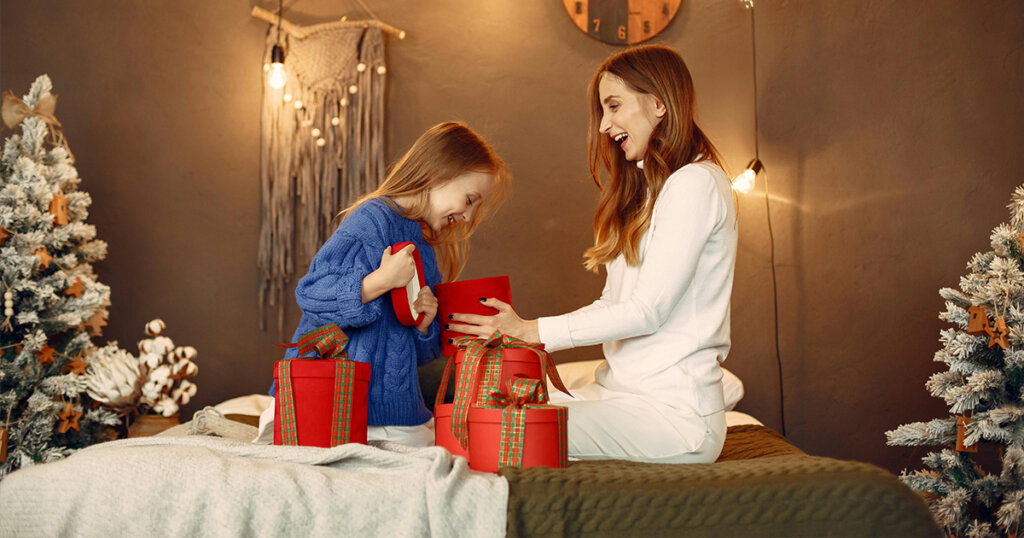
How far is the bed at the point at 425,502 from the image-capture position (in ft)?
3.34

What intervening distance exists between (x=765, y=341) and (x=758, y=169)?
0.69 metres

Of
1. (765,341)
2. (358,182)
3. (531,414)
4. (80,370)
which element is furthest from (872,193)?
(80,370)

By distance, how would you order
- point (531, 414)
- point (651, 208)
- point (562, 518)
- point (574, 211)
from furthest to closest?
1. point (574, 211)
2. point (651, 208)
3. point (531, 414)
4. point (562, 518)

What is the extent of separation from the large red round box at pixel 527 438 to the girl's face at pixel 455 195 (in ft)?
2.32

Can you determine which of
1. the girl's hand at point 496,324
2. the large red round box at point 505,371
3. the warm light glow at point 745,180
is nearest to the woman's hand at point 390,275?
the girl's hand at point 496,324

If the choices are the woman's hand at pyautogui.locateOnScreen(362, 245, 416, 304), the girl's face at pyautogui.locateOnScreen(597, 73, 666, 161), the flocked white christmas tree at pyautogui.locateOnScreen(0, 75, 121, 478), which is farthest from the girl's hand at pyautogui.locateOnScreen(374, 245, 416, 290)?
the flocked white christmas tree at pyautogui.locateOnScreen(0, 75, 121, 478)

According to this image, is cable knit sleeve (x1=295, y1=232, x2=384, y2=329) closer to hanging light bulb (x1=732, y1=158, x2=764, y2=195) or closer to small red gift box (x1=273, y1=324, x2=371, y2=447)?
small red gift box (x1=273, y1=324, x2=371, y2=447)

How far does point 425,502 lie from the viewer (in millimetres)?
1036

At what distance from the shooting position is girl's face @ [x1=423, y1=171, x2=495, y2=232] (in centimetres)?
179

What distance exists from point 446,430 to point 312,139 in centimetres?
200

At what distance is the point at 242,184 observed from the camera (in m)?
3.06

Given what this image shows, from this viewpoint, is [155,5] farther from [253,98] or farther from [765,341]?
[765,341]

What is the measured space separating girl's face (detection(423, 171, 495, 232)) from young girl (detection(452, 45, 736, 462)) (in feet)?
1.08

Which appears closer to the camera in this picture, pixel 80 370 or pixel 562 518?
pixel 562 518
